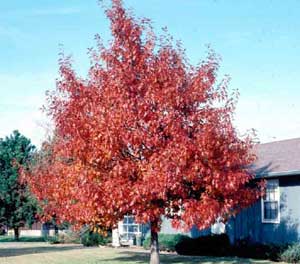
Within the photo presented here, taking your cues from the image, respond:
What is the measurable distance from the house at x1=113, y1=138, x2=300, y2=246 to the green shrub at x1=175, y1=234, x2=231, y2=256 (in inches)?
25.1

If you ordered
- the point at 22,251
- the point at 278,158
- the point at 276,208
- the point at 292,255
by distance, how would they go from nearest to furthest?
the point at 292,255 → the point at 276,208 → the point at 278,158 → the point at 22,251

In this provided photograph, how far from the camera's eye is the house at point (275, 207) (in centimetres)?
2353

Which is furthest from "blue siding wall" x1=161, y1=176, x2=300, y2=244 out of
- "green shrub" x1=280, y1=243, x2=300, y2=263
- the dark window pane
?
"green shrub" x1=280, y1=243, x2=300, y2=263

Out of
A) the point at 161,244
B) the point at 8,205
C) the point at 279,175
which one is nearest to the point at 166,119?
the point at 279,175

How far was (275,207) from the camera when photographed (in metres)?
24.5

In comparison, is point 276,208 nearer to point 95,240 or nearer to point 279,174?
point 279,174

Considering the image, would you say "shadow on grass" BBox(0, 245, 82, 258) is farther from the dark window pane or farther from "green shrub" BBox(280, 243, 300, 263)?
"green shrub" BBox(280, 243, 300, 263)

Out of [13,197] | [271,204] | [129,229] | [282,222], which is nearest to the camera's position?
[282,222]

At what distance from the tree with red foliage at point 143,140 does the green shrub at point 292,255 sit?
4858 mm

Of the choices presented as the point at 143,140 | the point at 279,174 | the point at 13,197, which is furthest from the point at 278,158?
the point at 13,197

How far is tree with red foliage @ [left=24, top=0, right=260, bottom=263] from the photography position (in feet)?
52.7

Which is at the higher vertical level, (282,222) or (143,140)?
(143,140)

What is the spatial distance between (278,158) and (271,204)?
245cm

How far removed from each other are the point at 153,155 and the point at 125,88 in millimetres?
2134
